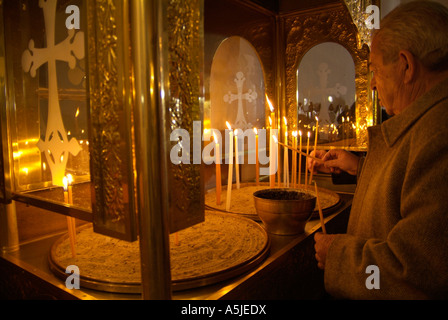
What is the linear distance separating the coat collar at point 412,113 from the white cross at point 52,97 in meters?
0.89

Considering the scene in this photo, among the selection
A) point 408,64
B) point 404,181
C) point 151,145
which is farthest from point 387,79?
point 151,145

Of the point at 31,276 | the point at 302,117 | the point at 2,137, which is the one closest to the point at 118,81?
the point at 31,276

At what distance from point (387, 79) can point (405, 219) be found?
42cm

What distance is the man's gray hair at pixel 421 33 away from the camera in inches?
33.2

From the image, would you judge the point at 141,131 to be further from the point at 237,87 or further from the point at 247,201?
the point at 237,87

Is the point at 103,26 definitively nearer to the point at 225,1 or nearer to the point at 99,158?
the point at 99,158

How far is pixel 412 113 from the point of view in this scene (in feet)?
2.92

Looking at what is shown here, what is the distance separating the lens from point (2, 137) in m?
1.13

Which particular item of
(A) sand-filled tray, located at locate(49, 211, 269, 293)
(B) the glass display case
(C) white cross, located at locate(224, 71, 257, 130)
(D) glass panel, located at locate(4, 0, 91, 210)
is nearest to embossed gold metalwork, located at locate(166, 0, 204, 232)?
(B) the glass display case

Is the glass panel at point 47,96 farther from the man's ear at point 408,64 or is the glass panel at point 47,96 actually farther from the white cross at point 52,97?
the man's ear at point 408,64

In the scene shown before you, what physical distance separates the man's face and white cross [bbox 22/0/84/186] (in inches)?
34.6

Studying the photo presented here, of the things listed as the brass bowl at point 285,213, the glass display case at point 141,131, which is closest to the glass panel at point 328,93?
the glass display case at point 141,131

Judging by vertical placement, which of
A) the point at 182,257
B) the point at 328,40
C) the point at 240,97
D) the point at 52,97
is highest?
the point at 328,40

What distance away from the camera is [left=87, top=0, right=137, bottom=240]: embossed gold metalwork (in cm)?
62
